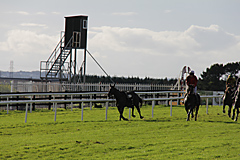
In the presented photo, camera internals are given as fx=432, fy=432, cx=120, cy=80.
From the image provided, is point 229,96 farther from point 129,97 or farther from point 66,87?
point 66,87

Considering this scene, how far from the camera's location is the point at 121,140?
35.6 feet

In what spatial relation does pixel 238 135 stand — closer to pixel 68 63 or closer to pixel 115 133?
pixel 115 133

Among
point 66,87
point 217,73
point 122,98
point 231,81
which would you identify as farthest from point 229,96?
point 217,73

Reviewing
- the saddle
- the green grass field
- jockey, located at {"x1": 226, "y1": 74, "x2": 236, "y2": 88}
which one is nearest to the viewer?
the green grass field

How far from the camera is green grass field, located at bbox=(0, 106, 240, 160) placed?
29.9 ft

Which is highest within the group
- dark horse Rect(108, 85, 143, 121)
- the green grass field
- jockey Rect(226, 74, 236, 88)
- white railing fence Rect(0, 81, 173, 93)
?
jockey Rect(226, 74, 236, 88)

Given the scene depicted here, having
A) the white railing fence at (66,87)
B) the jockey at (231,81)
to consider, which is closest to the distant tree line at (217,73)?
the white railing fence at (66,87)

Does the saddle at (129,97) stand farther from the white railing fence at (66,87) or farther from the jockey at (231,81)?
the white railing fence at (66,87)

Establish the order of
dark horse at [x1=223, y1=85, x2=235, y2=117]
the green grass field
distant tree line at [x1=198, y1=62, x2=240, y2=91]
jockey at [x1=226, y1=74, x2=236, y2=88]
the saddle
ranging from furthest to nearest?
distant tree line at [x1=198, y1=62, x2=240, y2=91] < jockey at [x1=226, y1=74, x2=236, y2=88] < dark horse at [x1=223, y1=85, x2=235, y2=117] < the saddle < the green grass field

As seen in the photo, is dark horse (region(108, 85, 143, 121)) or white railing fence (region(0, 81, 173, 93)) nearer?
dark horse (region(108, 85, 143, 121))

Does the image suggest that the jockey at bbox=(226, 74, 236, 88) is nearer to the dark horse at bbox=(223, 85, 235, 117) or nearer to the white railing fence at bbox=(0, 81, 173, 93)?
the dark horse at bbox=(223, 85, 235, 117)

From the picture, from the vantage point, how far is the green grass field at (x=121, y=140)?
9.12m

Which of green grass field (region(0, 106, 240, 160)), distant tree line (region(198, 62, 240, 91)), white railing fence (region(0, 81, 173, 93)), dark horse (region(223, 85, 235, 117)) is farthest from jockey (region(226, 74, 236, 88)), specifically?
distant tree line (region(198, 62, 240, 91))

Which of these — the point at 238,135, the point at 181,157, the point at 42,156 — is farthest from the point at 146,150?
the point at 238,135
